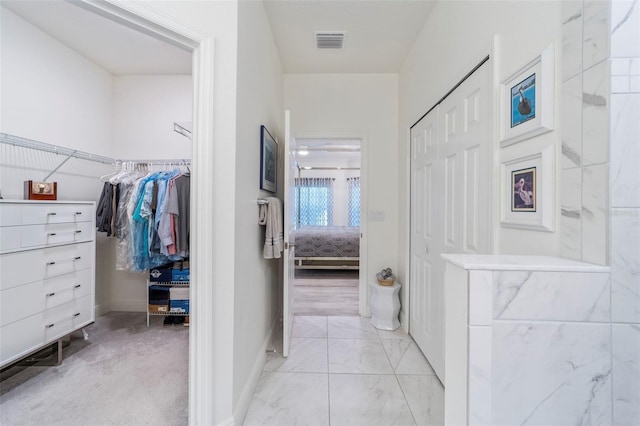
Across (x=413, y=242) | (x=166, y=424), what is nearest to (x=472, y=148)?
(x=413, y=242)

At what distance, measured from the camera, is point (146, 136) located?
291 cm

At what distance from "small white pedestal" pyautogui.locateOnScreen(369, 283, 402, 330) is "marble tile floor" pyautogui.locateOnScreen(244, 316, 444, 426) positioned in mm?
137

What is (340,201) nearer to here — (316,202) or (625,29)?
(316,202)

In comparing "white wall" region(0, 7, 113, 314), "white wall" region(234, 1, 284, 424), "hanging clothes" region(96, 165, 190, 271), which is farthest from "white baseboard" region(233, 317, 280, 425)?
"white wall" region(0, 7, 113, 314)

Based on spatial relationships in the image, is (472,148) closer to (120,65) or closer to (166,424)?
(166,424)

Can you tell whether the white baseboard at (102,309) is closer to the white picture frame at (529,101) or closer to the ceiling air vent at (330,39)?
the ceiling air vent at (330,39)

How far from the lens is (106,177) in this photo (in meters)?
2.72

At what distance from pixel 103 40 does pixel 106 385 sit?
2.89 m

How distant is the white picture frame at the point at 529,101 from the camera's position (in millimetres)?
933

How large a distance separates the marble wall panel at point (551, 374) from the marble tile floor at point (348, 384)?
998mm

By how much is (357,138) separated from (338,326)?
2.14m

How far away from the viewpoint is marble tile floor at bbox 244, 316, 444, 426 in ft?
4.87

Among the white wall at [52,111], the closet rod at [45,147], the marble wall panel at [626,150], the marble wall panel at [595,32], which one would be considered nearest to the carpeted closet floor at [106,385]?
the white wall at [52,111]

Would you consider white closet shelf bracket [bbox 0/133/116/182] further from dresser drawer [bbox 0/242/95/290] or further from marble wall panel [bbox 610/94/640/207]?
marble wall panel [bbox 610/94/640/207]
